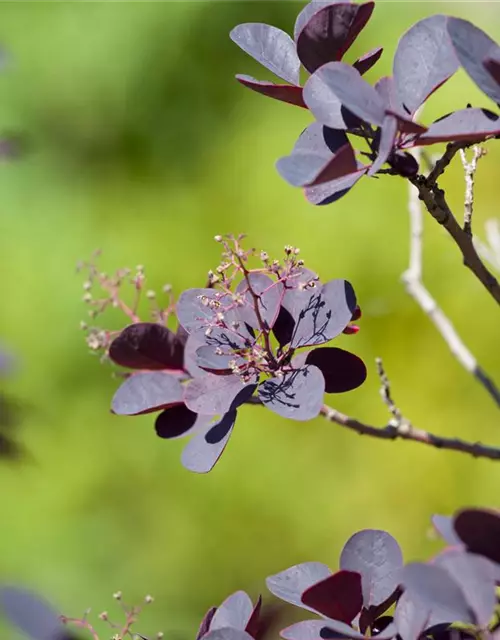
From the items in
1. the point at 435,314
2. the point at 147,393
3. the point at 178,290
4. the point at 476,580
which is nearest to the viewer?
the point at 476,580

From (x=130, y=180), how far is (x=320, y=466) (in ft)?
3.00

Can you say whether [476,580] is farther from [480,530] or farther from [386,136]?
[386,136]

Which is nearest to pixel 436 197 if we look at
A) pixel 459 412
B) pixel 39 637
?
pixel 39 637

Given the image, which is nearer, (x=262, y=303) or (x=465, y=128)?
(x=465, y=128)

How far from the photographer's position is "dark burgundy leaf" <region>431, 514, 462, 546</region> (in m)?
0.39

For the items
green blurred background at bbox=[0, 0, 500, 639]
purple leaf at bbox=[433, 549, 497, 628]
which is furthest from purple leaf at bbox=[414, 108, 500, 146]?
green blurred background at bbox=[0, 0, 500, 639]

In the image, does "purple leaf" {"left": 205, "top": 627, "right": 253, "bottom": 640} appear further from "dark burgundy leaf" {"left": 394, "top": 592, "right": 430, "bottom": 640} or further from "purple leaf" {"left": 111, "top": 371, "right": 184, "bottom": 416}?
"purple leaf" {"left": 111, "top": 371, "right": 184, "bottom": 416}

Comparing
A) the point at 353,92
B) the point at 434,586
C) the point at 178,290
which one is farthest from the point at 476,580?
the point at 178,290

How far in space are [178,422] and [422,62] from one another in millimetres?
318

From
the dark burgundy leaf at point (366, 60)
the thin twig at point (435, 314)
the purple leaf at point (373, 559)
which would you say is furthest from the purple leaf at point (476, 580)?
the thin twig at point (435, 314)

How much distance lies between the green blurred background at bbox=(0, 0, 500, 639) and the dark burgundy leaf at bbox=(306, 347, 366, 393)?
0.95 m

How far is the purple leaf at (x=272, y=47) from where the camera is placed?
20.1 inches

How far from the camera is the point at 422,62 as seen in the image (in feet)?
1.55

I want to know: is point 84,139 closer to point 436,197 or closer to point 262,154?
point 262,154
